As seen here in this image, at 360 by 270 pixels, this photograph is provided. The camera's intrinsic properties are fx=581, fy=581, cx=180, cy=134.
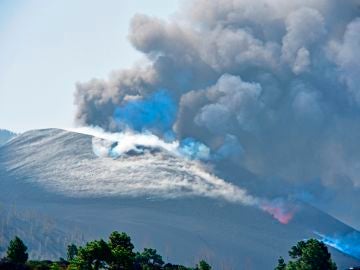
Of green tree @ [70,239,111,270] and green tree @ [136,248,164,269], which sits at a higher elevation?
green tree @ [136,248,164,269]

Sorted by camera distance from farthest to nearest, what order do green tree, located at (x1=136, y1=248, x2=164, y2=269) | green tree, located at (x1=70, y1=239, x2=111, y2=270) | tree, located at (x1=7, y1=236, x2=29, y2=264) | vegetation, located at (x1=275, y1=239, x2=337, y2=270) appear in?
green tree, located at (x1=136, y1=248, x2=164, y2=269), vegetation, located at (x1=275, y1=239, x2=337, y2=270), tree, located at (x1=7, y1=236, x2=29, y2=264), green tree, located at (x1=70, y1=239, x2=111, y2=270)

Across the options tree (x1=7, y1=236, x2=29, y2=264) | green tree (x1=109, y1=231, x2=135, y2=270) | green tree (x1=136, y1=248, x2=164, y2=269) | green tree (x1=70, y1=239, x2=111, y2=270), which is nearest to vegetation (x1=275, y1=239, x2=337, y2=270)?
green tree (x1=136, y1=248, x2=164, y2=269)

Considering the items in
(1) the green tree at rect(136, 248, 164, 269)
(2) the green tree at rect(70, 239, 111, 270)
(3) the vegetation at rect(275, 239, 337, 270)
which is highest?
(3) the vegetation at rect(275, 239, 337, 270)

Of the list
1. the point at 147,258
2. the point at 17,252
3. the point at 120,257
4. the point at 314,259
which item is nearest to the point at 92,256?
the point at 120,257

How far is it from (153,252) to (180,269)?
29.5m

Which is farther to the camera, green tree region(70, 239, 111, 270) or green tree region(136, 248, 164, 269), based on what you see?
green tree region(136, 248, 164, 269)

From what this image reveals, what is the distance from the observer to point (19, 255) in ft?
424

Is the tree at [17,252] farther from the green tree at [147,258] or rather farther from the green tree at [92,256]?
the green tree at [92,256]

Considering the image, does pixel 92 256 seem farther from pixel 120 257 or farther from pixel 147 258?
pixel 147 258

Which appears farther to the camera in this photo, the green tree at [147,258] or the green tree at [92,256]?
the green tree at [147,258]

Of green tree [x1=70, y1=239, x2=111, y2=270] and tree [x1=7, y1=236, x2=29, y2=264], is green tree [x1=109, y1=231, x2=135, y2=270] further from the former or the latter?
tree [x1=7, y1=236, x2=29, y2=264]

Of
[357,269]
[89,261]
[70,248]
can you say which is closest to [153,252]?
[70,248]

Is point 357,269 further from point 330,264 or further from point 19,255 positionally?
point 19,255

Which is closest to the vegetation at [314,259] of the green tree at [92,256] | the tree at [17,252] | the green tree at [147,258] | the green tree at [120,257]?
the green tree at [147,258]
